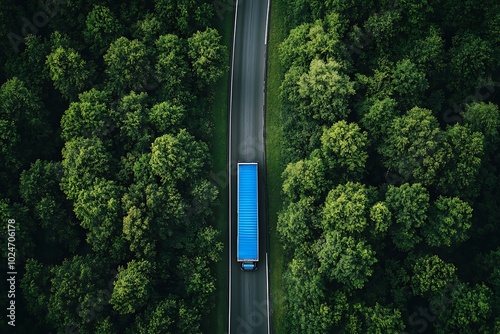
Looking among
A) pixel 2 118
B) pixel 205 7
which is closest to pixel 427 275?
pixel 205 7

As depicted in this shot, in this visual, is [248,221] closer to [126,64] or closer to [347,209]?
[347,209]

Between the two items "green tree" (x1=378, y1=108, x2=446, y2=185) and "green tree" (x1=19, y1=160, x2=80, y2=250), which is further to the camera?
"green tree" (x1=19, y1=160, x2=80, y2=250)

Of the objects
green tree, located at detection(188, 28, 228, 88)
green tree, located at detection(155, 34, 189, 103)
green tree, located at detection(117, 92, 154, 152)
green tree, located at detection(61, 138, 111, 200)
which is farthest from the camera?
green tree, located at detection(188, 28, 228, 88)

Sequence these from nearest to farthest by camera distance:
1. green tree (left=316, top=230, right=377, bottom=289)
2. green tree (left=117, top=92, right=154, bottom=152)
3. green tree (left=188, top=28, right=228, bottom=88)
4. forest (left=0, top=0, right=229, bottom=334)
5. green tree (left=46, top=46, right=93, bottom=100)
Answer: green tree (left=316, top=230, right=377, bottom=289)
forest (left=0, top=0, right=229, bottom=334)
green tree (left=117, top=92, right=154, bottom=152)
green tree (left=46, top=46, right=93, bottom=100)
green tree (left=188, top=28, right=228, bottom=88)

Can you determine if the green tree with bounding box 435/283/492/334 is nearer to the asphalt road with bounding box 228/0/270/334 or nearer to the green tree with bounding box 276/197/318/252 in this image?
the green tree with bounding box 276/197/318/252

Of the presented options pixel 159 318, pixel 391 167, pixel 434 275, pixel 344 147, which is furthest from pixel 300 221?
pixel 159 318

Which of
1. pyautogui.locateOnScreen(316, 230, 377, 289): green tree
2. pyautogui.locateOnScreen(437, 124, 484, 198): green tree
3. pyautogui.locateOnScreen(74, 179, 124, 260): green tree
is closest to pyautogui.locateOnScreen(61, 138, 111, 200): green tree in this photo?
pyautogui.locateOnScreen(74, 179, 124, 260): green tree

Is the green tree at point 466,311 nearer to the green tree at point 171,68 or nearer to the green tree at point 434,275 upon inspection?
the green tree at point 434,275

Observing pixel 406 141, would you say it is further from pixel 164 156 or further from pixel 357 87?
pixel 164 156
